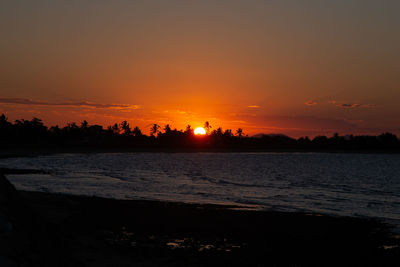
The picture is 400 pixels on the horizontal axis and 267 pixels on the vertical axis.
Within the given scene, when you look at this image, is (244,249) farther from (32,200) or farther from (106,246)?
(32,200)

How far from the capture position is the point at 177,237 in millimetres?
15500

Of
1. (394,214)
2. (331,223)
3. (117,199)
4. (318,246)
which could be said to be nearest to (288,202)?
(394,214)

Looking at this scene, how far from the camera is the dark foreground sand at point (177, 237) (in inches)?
417

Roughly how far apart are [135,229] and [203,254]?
14.1 ft

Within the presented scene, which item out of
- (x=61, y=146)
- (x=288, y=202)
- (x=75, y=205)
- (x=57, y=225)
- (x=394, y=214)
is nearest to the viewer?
(x=57, y=225)

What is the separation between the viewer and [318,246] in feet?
49.0

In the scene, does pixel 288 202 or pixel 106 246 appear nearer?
pixel 106 246

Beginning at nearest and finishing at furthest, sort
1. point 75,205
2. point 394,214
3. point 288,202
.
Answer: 1. point 75,205
2. point 394,214
3. point 288,202

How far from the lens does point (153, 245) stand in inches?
558

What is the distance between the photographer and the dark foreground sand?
1060 cm

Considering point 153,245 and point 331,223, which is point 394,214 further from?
point 153,245

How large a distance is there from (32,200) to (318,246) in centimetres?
1505

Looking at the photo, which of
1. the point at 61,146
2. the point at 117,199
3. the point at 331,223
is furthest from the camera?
the point at 61,146

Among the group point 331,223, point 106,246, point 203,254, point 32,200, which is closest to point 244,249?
point 203,254
